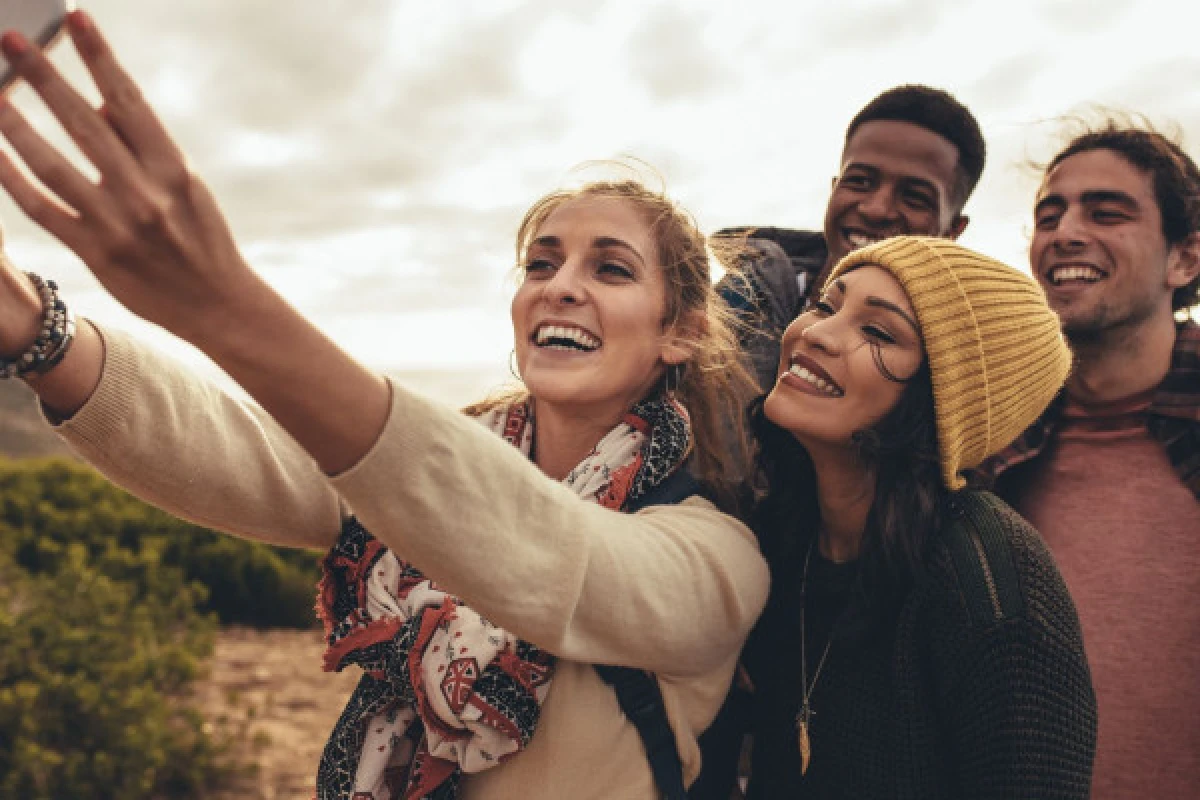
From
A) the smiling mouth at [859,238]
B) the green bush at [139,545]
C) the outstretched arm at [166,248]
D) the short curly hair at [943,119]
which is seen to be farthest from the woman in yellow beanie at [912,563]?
the green bush at [139,545]

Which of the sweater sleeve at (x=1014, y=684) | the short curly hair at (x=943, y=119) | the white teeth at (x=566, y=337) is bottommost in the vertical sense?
the sweater sleeve at (x=1014, y=684)

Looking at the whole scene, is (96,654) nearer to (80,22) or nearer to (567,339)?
(567,339)

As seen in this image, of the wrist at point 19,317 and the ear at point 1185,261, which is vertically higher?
the ear at point 1185,261

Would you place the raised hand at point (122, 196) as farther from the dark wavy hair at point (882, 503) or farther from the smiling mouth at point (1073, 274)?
the smiling mouth at point (1073, 274)

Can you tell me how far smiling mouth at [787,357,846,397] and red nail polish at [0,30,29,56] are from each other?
1.47 meters

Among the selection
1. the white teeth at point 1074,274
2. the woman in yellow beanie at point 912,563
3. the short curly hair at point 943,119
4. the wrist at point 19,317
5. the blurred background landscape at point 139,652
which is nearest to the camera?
the wrist at point 19,317

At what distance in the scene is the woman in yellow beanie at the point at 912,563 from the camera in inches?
65.7

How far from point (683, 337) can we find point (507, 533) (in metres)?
1.04

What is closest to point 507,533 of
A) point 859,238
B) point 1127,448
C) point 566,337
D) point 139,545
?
point 566,337

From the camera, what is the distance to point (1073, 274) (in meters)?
3.13

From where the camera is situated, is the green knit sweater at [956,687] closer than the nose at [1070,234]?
Yes

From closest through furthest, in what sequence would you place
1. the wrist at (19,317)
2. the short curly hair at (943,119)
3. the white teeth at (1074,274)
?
the wrist at (19,317), the white teeth at (1074,274), the short curly hair at (943,119)

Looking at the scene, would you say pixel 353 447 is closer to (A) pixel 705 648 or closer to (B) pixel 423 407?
(B) pixel 423 407

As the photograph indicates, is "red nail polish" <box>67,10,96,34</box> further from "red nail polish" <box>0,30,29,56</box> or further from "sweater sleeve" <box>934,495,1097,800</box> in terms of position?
"sweater sleeve" <box>934,495,1097,800</box>
